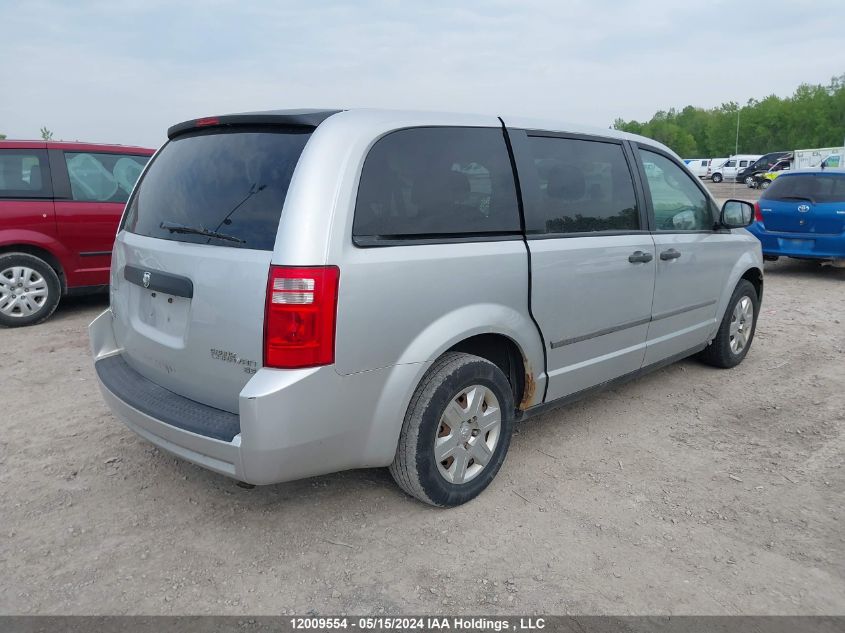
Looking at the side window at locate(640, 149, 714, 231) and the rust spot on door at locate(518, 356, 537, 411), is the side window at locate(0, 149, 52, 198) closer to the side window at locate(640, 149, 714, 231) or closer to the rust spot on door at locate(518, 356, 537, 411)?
the rust spot on door at locate(518, 356, 537, 411)

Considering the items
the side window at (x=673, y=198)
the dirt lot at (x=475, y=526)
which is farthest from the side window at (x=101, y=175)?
the side window at (x=673, y=198)

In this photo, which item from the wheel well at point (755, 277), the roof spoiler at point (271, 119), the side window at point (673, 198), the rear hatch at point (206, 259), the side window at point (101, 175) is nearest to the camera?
the rear hatch at point (206, 259)

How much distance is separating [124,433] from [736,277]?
429cm

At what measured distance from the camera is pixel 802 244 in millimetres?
8898

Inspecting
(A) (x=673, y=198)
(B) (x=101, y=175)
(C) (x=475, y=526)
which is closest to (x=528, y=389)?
(C) (x=475, y=526)

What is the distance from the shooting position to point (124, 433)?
3.86m

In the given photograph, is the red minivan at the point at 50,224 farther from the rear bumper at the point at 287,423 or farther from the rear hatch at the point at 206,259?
the rear bumper at the point at 287,423

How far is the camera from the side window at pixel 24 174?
20.4ft

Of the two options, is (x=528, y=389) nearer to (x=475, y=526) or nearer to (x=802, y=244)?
(x=475, y=526)

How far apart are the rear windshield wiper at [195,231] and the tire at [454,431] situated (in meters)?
0.99

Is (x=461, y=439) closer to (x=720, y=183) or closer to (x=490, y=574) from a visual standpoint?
(x=490, y=574)

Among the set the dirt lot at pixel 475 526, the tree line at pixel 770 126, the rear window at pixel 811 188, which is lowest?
the dirt lot at pixel 475 526

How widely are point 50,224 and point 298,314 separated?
507 centimetres

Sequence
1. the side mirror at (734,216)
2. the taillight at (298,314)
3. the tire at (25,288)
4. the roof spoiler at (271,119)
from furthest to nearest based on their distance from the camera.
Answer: the tire at (25,288)
the side mirror at (734,216)
the roof spoiler at (271,119)
the taillight at (298,314)
